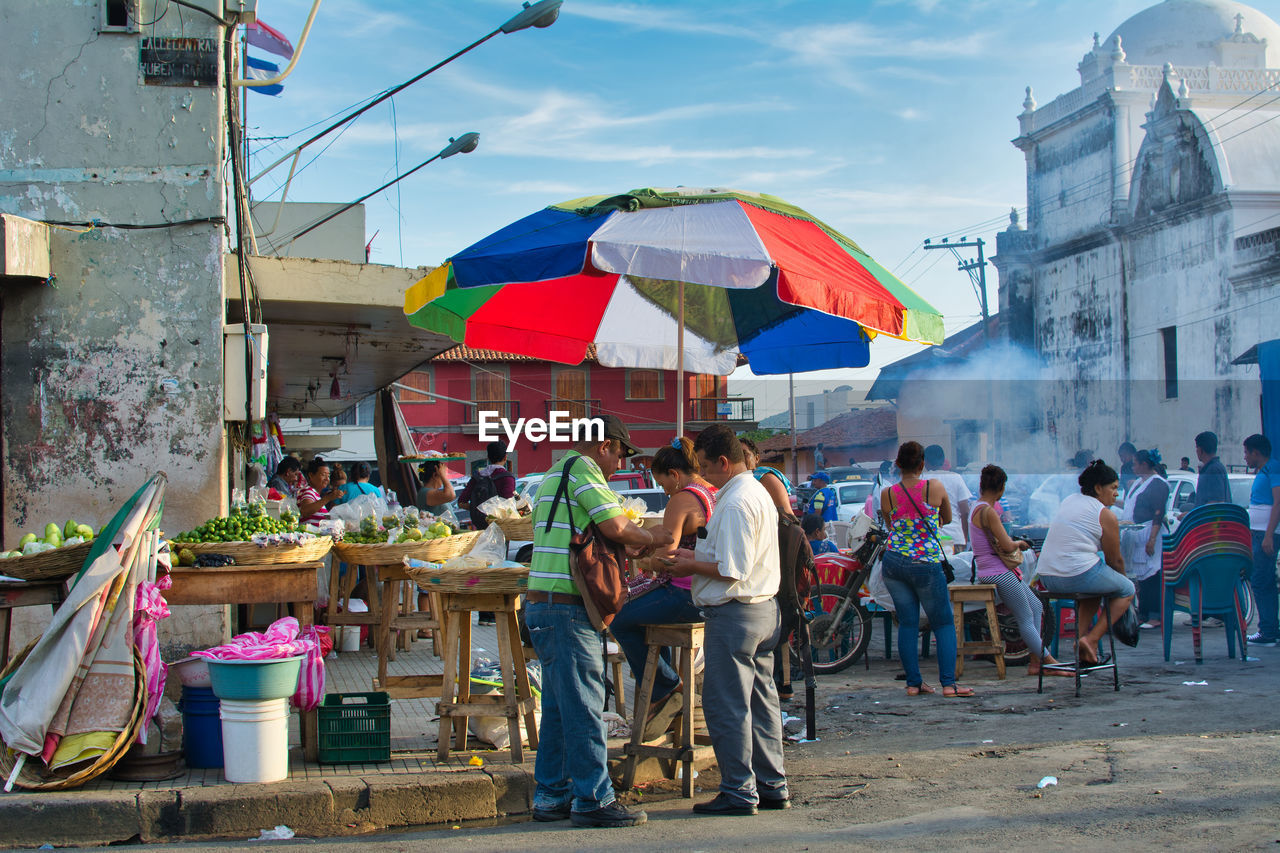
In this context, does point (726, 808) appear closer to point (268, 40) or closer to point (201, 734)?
point (201, 734)

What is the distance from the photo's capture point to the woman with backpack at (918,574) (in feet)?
27.0

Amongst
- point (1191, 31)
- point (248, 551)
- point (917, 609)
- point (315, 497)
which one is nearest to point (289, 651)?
point (248, 551)

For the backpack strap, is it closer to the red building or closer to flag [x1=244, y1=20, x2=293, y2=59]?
flag [x1=244, y1=20, x2=293, y2=59]

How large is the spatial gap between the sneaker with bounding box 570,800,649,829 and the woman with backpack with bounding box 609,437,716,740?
0.70 m

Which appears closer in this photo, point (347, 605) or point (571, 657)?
point (571, 657)

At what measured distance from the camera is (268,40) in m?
14.0

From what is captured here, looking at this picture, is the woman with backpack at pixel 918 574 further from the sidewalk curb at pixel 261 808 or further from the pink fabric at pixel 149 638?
the pink fabric at pixel 149 638

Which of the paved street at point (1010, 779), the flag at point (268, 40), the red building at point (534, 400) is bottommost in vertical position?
the paved street at point (1010, 779)

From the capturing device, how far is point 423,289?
22.6 feet

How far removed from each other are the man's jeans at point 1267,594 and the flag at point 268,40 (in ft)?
40.6

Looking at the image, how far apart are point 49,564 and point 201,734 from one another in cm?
118

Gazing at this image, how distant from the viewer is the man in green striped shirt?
5.17 m

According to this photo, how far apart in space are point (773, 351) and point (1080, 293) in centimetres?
2671

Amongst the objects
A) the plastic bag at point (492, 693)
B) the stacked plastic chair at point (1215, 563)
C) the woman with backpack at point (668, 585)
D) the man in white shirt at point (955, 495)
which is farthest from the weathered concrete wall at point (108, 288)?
the stacked plastic chair at point (1215, 563)
